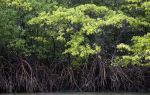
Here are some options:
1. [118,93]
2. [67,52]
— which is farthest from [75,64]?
[118,93]

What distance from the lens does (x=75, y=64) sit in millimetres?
12023

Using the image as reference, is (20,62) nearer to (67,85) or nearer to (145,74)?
(67,85)

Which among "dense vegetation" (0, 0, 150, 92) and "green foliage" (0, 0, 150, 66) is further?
"dense vegetation" (0, 0, 150, 92)

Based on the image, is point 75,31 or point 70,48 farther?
point 75,31

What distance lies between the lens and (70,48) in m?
11.4

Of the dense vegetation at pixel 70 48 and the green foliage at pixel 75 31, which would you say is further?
the dense vegetation at pixel 70 48

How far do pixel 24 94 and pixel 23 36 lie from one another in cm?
177

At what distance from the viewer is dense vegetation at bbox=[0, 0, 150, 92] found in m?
11.3

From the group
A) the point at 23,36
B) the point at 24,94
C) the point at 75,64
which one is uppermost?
the point at 23,36

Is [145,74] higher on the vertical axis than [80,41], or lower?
lower

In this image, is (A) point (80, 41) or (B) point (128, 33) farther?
(B) point (128, 33)

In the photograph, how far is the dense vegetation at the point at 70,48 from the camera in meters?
11.3

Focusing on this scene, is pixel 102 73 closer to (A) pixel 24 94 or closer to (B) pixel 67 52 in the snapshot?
(B) pixel 67 52

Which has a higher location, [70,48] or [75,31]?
[75,31]
